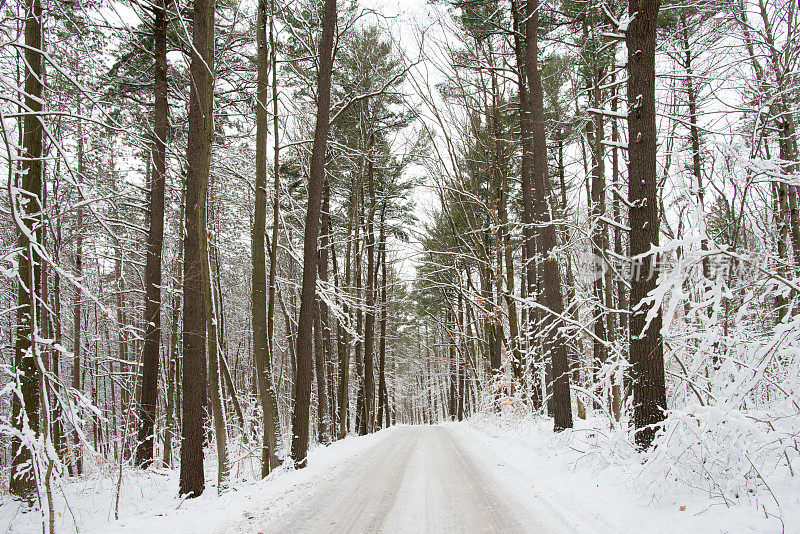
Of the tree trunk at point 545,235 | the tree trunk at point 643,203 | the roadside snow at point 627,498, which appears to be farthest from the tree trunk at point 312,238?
the tree trunk at point 643,203

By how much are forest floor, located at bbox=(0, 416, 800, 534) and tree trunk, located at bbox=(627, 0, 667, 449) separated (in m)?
1.01

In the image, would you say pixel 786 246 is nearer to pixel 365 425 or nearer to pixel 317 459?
pixel 317 459

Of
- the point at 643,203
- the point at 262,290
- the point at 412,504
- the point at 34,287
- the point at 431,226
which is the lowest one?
the point at 412,504

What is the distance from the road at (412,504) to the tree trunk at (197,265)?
2.62 meters

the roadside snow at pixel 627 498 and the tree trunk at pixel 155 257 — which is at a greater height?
the tree trunk at pixel 155 257

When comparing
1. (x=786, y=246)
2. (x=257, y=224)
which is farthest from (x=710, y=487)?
(x=786, y=246)

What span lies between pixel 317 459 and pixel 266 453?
1318mm

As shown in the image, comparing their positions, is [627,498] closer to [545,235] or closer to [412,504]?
[412,504]

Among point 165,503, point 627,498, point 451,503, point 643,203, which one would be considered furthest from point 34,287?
point 643,203

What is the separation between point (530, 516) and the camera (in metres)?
4.40

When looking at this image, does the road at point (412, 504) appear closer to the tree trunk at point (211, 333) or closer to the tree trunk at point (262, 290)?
the tree trunk at point (262, 290)

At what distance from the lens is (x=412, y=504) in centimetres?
511

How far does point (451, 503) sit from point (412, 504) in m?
0.44

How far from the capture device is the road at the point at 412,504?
427 centimetres
